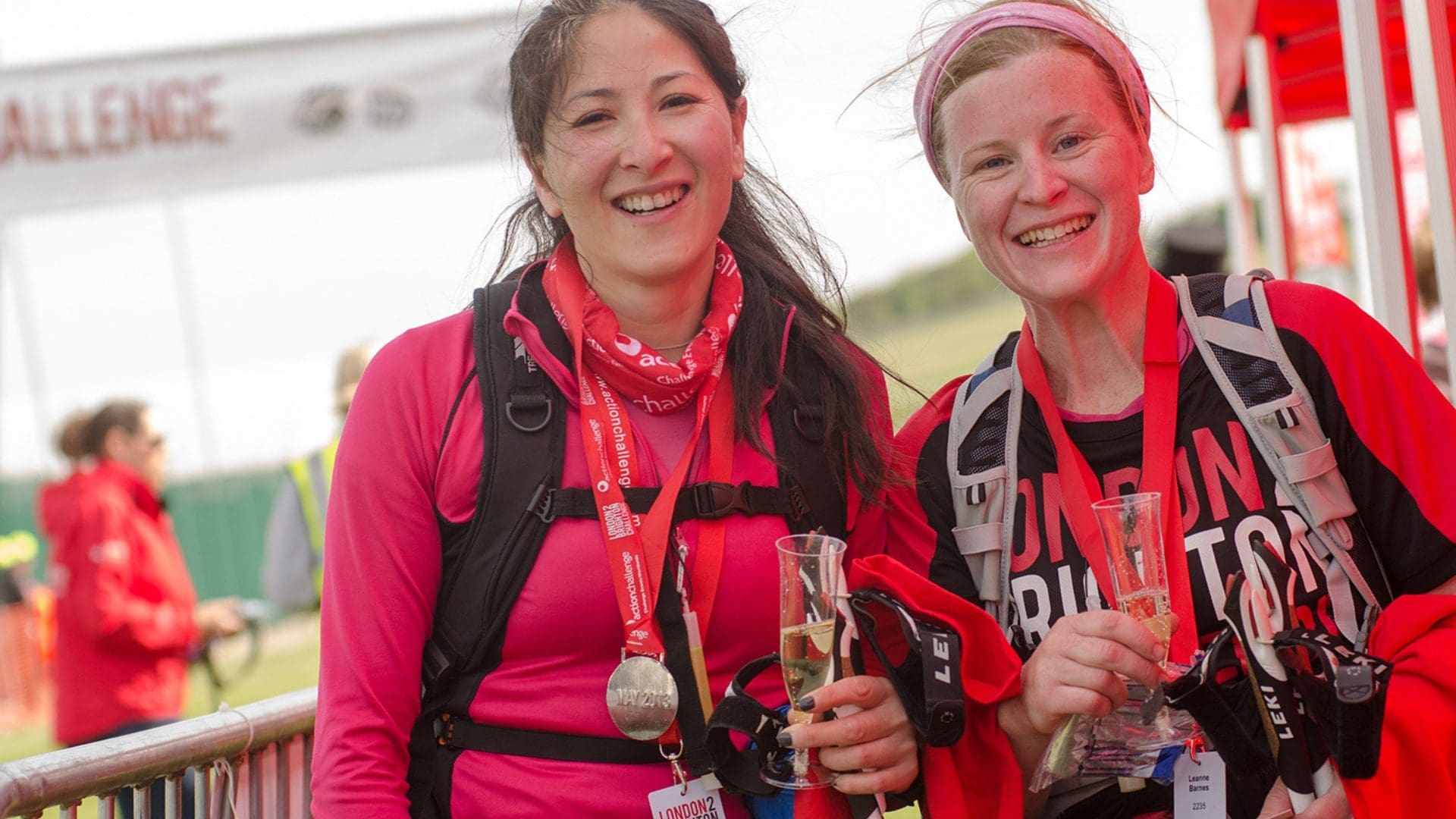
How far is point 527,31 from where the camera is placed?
2686 millimetres

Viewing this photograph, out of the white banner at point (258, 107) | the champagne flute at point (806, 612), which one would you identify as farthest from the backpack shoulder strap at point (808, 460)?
the white banner at point (258, 107)

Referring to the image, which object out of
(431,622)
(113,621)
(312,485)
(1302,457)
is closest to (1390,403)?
(1302,457)

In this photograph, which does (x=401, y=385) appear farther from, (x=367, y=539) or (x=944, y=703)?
(x=944, y=703)

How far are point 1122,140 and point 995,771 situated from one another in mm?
1098

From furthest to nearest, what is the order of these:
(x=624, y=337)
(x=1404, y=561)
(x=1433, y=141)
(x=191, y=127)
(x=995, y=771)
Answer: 1. (x=191, y=127)
2. (x=1433, y=141)
3. (x=624, y=337)
4. (x=995, y=771)
5. (x=1404, y=561)

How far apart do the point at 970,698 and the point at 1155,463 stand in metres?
0.49

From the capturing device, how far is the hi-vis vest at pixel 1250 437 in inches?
87.2

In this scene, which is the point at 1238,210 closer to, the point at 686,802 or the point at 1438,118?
the point at 1438,118

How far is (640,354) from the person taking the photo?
251 centimetres

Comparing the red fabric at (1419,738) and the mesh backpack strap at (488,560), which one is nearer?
the red fabric at (1419,738)

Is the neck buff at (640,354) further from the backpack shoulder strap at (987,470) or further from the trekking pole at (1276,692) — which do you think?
the trekking pole at (1276,692)

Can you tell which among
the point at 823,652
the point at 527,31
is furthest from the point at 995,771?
the point at 527,31

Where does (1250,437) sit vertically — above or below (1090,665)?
above

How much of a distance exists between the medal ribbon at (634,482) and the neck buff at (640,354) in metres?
0.01
